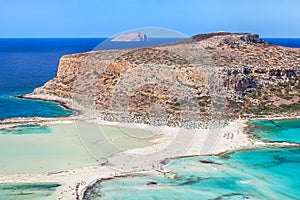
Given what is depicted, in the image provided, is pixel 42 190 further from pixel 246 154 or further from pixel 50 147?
pixel 246 154

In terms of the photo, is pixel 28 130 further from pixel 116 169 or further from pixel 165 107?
pixel 165 107

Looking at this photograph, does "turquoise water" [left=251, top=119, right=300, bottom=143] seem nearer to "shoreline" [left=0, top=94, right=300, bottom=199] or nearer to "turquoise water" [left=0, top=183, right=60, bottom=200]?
"shoreline" [left=0, top=94, right=300, bottom=199]

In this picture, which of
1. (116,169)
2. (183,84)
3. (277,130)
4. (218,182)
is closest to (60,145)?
(116,169)

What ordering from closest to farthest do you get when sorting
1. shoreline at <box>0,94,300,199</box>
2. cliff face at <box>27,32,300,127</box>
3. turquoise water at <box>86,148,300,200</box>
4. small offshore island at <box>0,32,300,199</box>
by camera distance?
1. turquoise water at <box>86,148,300,200</box>
2. shoreline at <box>0,94,300,199</box>
3. small offshore island at <box>0,32,300,199</box>
4. cliff face at <box>27,32,300,127</box>

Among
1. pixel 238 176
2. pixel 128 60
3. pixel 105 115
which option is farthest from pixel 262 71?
pixel 238 176

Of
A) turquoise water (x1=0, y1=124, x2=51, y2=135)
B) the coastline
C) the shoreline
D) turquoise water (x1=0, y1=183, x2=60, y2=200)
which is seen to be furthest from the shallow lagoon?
turquoise water (x1=0, y1=183, x2=60, y2=200)

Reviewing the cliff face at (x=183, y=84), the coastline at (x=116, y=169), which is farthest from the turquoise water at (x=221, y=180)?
the cliff face at (x=183, y=84)
